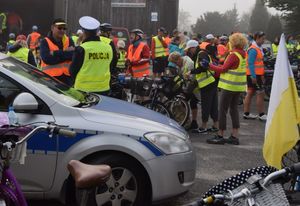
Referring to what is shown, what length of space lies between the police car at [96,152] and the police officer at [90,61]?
5.87 ft

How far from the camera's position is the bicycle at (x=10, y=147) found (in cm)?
292

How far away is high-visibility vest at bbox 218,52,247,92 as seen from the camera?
813cm

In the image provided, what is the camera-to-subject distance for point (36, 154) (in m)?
4.53

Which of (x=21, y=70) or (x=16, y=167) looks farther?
(x=21, y=70)

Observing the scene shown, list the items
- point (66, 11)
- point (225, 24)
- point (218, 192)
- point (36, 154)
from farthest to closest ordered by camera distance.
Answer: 1. point (225, 24)
2. point (66, 11)
3. point (36, 154)
4. point (218, 192)

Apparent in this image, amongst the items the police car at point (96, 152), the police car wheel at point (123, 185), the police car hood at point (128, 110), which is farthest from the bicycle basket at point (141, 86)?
the police car wheel at point (123, 185)

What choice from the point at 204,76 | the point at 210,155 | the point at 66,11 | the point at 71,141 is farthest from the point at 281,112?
the point at 66,11

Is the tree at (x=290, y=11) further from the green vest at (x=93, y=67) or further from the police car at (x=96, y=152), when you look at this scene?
the police car at (x=96, y=152)

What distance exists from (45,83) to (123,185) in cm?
128

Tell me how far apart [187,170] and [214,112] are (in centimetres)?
461

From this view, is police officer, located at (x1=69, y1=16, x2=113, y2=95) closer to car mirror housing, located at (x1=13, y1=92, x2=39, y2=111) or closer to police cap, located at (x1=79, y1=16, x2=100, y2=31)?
police cap, located at (x1=79, y1=16, x2=100, y2=31)

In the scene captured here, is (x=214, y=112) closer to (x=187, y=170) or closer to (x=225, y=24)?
(x=187, y=170)

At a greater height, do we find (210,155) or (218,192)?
(218,192)

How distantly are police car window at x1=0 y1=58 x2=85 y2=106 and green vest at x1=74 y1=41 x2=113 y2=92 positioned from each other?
1.21 meters
